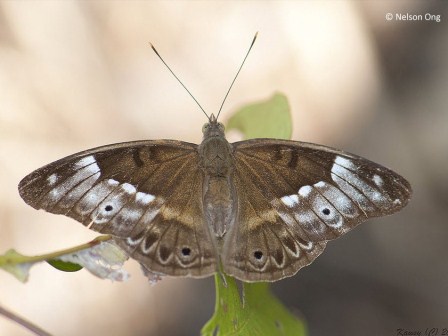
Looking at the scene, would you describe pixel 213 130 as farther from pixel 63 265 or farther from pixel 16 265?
pixel 16 265

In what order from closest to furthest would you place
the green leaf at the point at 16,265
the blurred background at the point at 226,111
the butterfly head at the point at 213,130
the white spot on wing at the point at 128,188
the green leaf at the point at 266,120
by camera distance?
the green leaf at the point at 16,265, the white spot on wing at the point at 128,188, the green leaf at the point at 266,120, the butterfly head at the point at 213,130, the blurred background at the point at 226,111

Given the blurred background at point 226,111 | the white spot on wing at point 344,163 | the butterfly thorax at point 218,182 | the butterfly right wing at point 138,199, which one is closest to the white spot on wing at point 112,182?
the butterfly right wing at point 138,199

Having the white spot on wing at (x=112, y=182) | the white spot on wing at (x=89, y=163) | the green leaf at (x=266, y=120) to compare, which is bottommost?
Answer: the white spot on wing at (x=112, y=182)

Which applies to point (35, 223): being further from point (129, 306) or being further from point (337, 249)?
point (337, 249)

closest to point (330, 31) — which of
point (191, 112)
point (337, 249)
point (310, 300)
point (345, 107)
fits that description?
point (345, 107)

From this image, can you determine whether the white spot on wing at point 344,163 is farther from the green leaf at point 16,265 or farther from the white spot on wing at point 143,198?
the green leaf at point 16,265

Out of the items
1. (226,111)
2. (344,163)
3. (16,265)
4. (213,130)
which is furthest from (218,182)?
(226,111)

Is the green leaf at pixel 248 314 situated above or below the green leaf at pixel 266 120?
below
